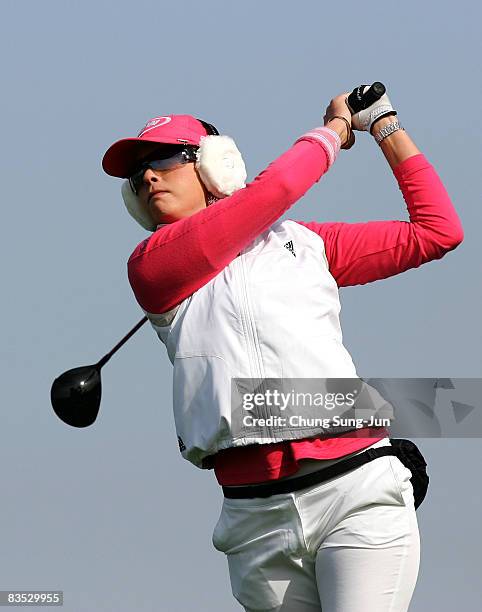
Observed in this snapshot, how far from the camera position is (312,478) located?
13.6 feet

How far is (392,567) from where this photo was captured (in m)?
4.09

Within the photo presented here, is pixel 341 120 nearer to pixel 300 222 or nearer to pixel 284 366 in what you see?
pixel 300 222

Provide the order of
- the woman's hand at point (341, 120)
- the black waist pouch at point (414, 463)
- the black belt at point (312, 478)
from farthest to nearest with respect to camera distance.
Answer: the woman's hand at point (341, 120), the black waist pouch at point (414, 463), the black belt at point (312, 478)

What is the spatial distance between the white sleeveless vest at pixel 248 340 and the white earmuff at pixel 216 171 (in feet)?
1.09

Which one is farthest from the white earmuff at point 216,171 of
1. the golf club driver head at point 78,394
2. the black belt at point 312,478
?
the black belt at point 312,478

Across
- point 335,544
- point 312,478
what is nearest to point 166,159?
point 312,478

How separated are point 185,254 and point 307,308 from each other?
434mm

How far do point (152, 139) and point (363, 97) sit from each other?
0.76 m

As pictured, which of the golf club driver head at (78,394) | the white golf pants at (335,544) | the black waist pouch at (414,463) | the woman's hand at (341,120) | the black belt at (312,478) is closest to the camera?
the white golf pants at (335,544)

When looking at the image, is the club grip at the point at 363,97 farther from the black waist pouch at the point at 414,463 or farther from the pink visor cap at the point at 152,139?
the black waist pouch at the point at 414,463

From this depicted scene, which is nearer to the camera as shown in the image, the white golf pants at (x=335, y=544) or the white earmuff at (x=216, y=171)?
the white golf pants at (x=335, y=544)

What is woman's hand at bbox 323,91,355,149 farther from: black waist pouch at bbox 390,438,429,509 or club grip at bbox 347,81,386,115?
black waist pouch at bbox 390,438,429,509

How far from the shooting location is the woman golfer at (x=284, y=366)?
4109mm

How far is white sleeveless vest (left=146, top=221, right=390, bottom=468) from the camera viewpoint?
412 centimetres
